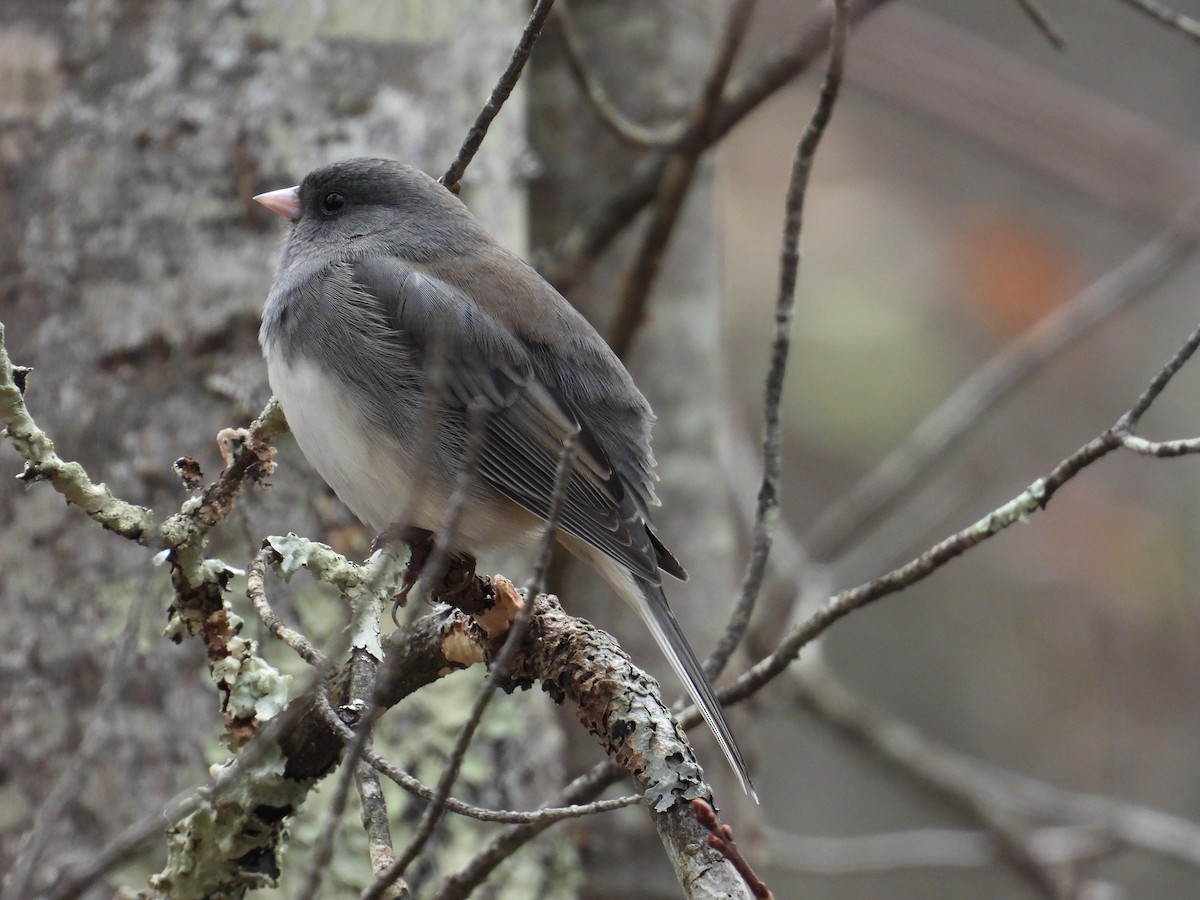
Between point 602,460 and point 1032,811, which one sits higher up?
point 602,460

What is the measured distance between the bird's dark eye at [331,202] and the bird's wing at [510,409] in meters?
0.22

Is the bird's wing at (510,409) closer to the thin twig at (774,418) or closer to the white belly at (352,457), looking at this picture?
the white belly at (352,457)

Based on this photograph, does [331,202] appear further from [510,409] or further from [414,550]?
[414,550]

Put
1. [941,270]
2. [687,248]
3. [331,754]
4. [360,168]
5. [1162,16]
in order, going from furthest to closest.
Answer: [941,270]
[687,248]
[360,168]
[1162,16]
[331,754]

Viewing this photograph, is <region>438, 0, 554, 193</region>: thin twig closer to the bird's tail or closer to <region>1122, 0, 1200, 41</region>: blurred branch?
the bird's tail

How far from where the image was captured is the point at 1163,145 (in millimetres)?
3744

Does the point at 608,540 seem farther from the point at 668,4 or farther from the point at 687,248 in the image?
the point at 668,4

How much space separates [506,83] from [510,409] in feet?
2.67

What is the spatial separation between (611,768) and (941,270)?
5.84 metres

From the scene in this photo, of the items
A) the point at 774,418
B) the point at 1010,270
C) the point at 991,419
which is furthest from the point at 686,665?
the point at 991,419

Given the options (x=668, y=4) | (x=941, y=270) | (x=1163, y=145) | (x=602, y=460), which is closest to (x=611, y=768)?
(x=602, y=460)

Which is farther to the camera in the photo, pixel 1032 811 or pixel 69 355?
pixel 1032 811

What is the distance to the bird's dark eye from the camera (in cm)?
263

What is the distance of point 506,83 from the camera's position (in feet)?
5.74
